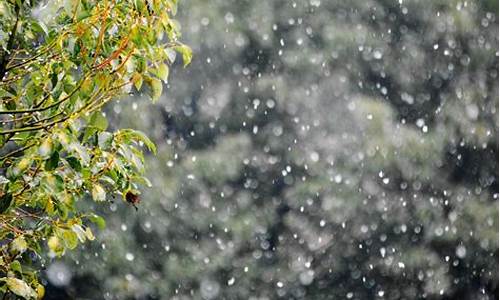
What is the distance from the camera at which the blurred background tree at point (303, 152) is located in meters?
3.48

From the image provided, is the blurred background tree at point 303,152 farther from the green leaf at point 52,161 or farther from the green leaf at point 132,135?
the green leaf at point 52,161

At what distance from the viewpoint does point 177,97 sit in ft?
11.5

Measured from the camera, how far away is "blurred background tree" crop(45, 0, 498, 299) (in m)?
3.48

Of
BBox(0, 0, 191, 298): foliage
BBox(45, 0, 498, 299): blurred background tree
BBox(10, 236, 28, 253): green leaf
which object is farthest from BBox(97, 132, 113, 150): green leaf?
BBox(45, 0, 498, 299): blurred background tree

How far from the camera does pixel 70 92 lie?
149 centimetres

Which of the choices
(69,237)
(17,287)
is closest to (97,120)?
(69,237)

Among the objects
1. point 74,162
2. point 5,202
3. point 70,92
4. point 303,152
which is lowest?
point 303,152

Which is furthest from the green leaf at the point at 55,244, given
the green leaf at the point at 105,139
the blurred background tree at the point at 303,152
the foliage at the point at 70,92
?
the blurred background tree at the point at 303,152

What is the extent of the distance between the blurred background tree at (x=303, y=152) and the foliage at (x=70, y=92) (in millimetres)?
1795

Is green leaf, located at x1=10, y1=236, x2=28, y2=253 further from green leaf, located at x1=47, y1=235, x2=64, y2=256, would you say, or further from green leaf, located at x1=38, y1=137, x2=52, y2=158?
green leaf, located at x1=38, y1=137, x2=52, y2=158

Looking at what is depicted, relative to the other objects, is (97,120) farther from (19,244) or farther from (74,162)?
(19,244)

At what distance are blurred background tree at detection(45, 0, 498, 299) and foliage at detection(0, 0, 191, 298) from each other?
1795mm

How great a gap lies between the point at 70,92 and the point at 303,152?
2098 mm

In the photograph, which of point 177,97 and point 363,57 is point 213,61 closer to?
point 177,97
